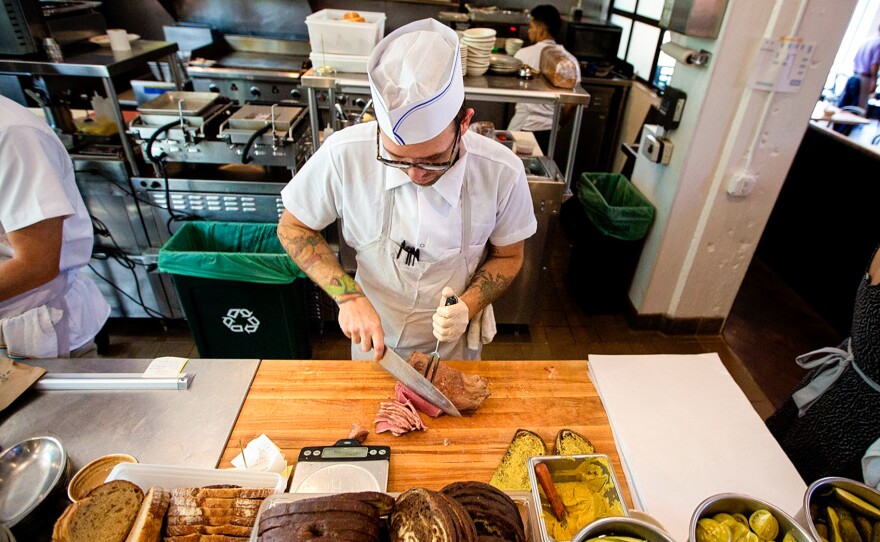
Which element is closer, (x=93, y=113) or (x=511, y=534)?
(x=511, y=534)

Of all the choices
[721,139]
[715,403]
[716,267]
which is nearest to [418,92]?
[715,403]

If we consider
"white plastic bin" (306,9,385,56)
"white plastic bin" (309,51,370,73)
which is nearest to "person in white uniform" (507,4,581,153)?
"white plastic bin" (306,9,385,56)

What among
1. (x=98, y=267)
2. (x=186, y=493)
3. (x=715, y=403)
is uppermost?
(x=186, y=493)

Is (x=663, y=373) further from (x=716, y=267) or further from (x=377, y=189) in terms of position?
(x=716, y=267)

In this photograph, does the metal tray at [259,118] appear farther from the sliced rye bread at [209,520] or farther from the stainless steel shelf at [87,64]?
the sliced rye bread at [209,520]

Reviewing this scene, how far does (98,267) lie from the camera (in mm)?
3055

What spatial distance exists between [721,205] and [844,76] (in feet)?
19.2

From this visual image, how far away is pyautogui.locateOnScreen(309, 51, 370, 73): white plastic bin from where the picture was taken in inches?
108

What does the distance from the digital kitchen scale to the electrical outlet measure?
2.72 meters

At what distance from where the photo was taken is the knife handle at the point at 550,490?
3.06ft

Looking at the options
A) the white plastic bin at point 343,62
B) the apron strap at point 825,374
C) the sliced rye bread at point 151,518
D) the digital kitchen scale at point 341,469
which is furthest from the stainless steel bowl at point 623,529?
the white plastic bin at point 343,62

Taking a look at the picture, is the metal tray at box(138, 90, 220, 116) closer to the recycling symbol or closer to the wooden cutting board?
the recycling symbol

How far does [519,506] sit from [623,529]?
195mm

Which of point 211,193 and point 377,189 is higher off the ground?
point 377,189
